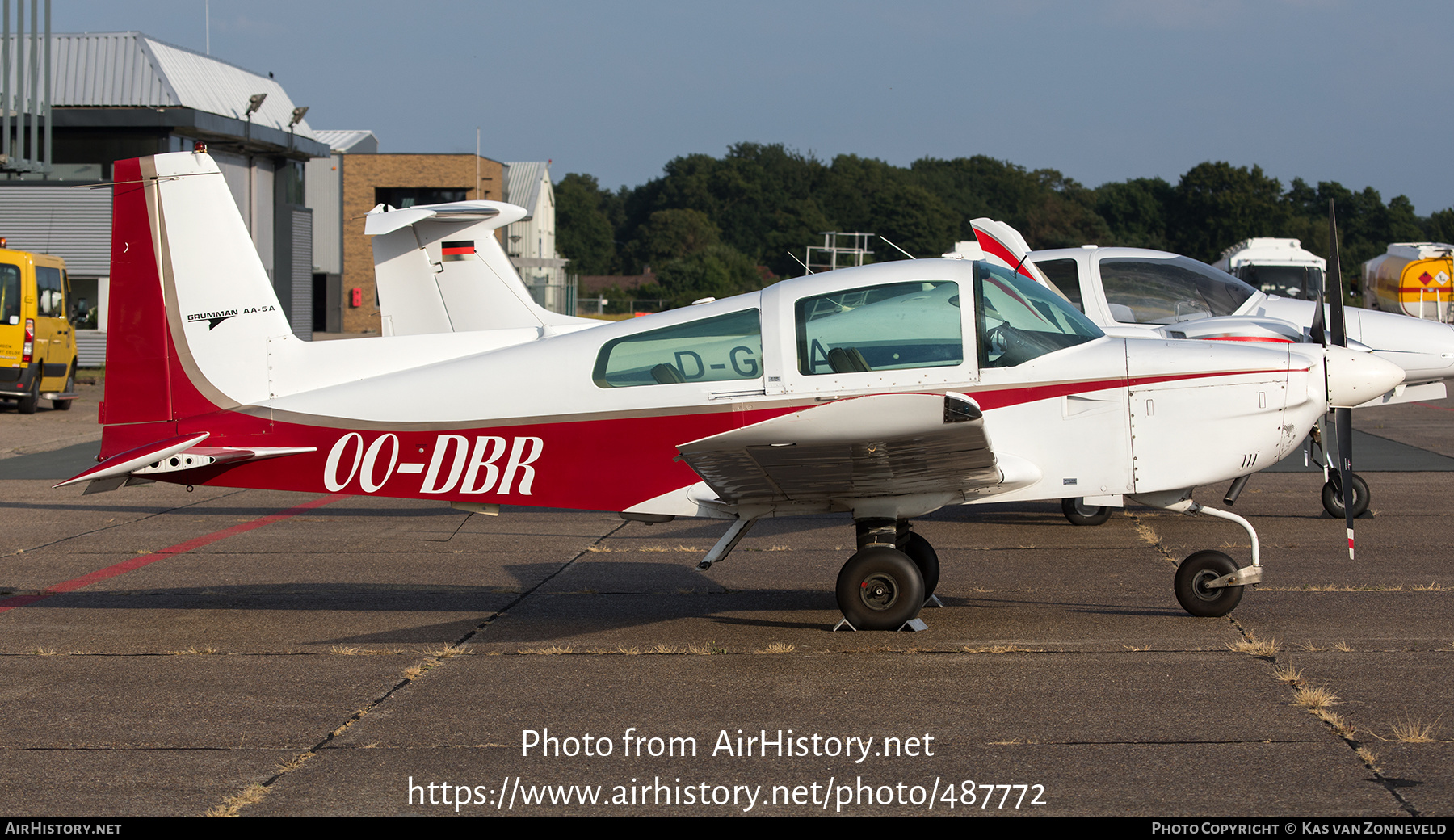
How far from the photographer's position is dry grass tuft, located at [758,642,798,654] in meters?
6.26

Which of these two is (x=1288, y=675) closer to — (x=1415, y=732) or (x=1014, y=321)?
(x=1415, y=732)

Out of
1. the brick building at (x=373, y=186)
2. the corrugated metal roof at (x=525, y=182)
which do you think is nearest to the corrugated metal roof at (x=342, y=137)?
the brick building at (x=373, y=186)

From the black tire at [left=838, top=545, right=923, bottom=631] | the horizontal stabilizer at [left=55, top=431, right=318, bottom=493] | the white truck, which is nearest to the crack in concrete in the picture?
the horizontal stabilizer at [left=55, top=431, right=318, bottom=493]

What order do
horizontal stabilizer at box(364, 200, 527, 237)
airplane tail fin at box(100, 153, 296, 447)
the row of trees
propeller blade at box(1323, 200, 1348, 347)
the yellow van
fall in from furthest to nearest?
1. the row of trees
2. the yellow van
3. horizontal stabilizer at box(364, 200, 527, 237)
4. airplane tail fin at box(100, 153, 296, 447)
5. propeller blade at box(1323, 200, 1348, 347)

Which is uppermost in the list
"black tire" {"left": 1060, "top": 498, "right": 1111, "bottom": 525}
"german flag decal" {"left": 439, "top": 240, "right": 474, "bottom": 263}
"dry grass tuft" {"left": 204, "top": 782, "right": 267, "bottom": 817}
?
"german flag decal" {"left": 439, "top": 240, "right": 474, "bottom": 263}

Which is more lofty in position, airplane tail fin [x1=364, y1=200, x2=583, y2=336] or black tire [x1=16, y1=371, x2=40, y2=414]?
airplane tail fin [x1=364, y1=200, x2=583, y2=336]

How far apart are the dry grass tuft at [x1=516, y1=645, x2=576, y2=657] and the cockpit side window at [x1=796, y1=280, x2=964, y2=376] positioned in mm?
1870

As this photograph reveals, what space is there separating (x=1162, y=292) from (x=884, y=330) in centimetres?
614

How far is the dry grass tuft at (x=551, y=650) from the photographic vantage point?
249 inches

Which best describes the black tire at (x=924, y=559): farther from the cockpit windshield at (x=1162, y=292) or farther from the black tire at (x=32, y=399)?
the black tire at (x=32, y=399)

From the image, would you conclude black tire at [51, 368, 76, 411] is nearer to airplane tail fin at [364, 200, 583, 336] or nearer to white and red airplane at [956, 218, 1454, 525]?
airplane tail fin at [364, 200, 583, 336]

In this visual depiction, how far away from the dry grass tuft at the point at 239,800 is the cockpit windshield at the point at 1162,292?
361 inches

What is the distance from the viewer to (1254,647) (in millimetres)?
6031
